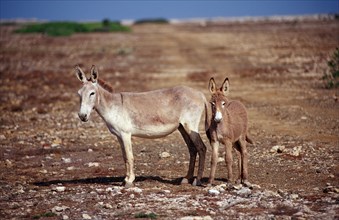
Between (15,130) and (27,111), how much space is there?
3.80 meters

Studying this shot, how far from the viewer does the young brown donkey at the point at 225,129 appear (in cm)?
1070

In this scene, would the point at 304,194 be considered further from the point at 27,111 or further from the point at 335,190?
the point at 27,111

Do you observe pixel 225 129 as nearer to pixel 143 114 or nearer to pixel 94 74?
pixel 143 114

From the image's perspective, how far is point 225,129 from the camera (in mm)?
10820

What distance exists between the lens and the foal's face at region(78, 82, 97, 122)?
11.0m

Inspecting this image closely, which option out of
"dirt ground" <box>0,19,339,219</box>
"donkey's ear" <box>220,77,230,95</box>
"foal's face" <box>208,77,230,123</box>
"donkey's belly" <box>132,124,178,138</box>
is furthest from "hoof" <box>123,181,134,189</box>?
"donkey's ear" <box>220,77,230,95</box>

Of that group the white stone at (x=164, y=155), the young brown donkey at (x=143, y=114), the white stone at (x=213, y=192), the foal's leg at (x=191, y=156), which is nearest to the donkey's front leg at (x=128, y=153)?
the young brown donkey at (x=143, y=114)

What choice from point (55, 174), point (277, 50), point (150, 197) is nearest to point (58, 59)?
point (277, 50)

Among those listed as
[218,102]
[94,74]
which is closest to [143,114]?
[94,74]

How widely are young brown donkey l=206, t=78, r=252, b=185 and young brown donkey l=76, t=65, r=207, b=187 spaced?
0.56 meters

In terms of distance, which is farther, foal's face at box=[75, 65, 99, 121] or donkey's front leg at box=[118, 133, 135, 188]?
donkey's front leg at box=[118, 133, 135, 188]

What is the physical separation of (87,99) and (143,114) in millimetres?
1143

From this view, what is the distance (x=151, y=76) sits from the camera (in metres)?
34.0

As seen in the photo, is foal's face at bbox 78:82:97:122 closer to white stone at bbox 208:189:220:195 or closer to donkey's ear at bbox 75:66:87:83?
donkey's ear at bbox 75:66:87:83
